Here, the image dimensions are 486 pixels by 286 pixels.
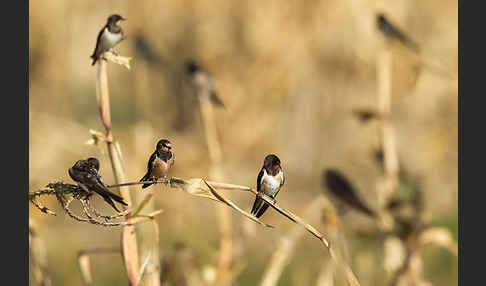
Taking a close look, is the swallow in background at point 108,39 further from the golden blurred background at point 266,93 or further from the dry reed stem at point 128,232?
the golden blurred background at point 266,93

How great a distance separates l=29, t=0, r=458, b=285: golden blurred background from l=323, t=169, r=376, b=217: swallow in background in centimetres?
233

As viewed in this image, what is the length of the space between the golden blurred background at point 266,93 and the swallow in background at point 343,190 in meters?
2.33

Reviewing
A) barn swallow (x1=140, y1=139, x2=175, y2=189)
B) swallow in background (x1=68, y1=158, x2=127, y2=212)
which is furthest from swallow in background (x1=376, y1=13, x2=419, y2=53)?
swallow in background (x1=68, y1=158, x2=127, y2=212)

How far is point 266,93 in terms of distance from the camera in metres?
5.31

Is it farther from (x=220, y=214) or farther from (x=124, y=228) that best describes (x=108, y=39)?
(x=220, y=214)

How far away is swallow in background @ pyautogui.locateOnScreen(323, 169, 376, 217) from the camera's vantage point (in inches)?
94.5

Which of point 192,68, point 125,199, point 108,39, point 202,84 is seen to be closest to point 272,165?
point 125,199

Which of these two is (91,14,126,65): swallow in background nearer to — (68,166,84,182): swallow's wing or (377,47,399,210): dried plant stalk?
(68,166,84,182): swallow's wing

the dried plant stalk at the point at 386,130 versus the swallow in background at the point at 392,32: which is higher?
the swallow in background at the point at 392,32

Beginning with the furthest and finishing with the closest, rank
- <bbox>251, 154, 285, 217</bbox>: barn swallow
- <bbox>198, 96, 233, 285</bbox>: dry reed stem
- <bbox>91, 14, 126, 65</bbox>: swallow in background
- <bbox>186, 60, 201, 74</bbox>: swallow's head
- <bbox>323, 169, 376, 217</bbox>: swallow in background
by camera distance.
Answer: <bbox>186, 60, 201, 74</bbox>: swallow's head < <bbox>198, 96, 233, 285</bbox>: dry reed stem < <bbox>323, 169, 376, 217</bbox>: swallow in background < <bbox>91, 14, 126, 65</bbox>: swallow in background < <bbox>251, 154, 285, 217</bbox>: barn swallow

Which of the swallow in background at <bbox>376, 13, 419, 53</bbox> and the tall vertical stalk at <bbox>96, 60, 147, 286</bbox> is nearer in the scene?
the tall vertical stalk at <bbox>96, 60, 147, 286</bbox>

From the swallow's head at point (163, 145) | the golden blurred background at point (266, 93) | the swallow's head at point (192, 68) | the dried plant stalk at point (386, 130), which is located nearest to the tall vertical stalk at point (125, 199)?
the swallow's head at point (163, 145)

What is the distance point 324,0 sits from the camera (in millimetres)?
5438

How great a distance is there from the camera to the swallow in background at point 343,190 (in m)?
2.40
